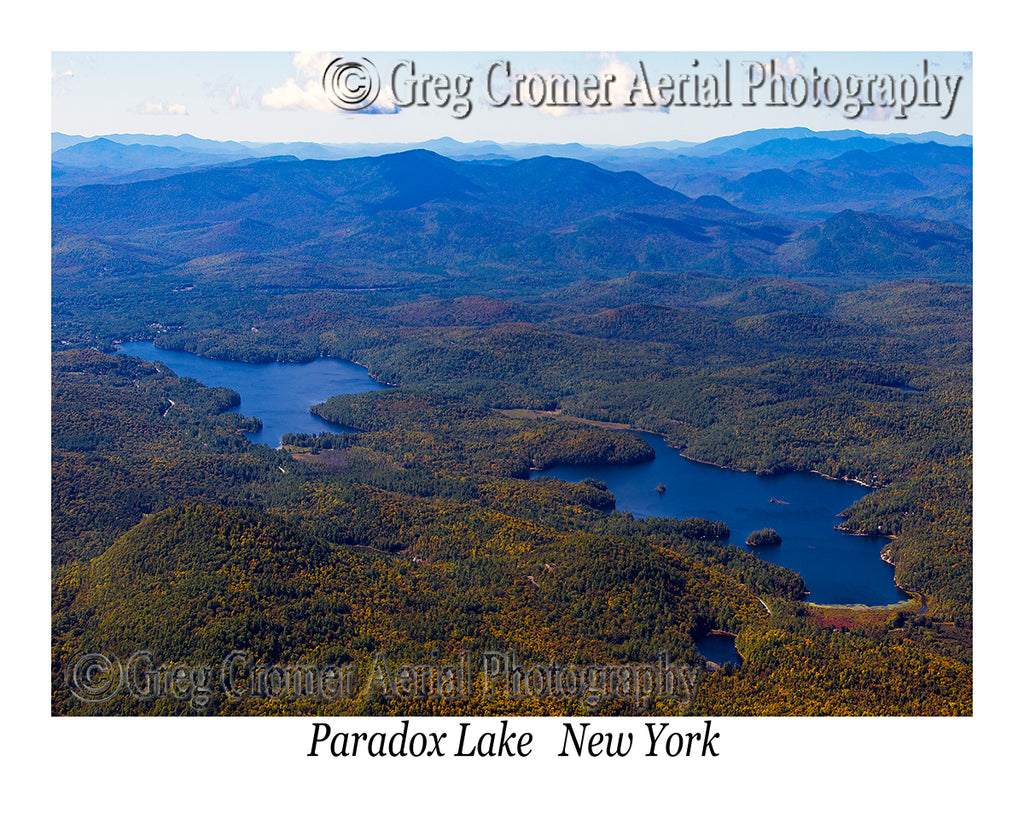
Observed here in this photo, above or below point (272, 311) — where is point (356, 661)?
below

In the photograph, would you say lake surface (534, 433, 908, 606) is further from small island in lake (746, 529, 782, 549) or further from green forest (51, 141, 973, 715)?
green forest (51, 141, 973, 715)

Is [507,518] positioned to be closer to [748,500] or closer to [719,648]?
[719,648]

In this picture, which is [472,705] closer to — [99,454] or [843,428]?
[99,454]

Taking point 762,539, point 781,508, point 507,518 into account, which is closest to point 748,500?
point 781,508

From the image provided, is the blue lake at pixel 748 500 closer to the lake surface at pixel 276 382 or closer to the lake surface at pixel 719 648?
the lake surface at pixel 276 382

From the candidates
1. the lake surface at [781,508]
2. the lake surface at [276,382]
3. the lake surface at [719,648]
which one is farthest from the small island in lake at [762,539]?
the lake surface at [276,382]

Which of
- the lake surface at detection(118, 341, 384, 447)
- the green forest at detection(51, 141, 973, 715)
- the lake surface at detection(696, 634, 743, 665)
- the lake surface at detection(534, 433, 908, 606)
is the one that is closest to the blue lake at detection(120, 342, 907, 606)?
the lake surface at detection(534, 433, 908, 606)

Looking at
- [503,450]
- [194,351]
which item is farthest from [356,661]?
[194,351]
